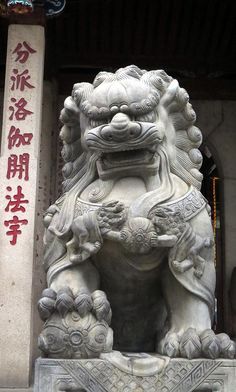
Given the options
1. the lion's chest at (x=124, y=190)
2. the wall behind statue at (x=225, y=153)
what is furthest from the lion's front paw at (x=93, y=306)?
the wall behind statue at (x=225, y=153)

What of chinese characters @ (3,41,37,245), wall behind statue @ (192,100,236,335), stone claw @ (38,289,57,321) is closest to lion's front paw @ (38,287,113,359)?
stone claw @ (38,289,57,321)

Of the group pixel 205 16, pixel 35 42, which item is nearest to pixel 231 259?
pixel 205 16

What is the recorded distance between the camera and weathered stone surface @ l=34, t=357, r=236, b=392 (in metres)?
1.74

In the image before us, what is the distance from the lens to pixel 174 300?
1.96 meters

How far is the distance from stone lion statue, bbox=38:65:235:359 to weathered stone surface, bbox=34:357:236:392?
0.12 ft

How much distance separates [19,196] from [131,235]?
2.92 metres

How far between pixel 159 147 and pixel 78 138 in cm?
39

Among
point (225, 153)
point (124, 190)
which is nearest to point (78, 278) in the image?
point (124, 190)

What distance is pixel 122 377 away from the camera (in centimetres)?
175

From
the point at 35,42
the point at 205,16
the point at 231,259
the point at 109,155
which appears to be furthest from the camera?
the point at 231,259

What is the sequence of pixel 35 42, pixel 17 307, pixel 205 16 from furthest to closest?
pixel 205 16 < pixel 35 42 < pixel 17 307

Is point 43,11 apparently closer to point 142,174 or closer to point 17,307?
point 17,307

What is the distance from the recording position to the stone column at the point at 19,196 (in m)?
4.34

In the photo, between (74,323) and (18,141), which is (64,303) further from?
(18,141)
